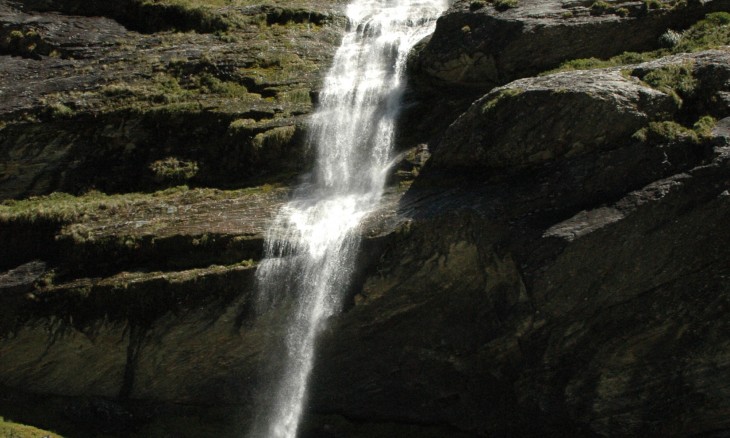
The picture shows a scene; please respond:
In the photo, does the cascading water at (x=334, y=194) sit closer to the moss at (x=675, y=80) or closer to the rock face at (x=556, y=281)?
the rock face at (x=556, y=281)

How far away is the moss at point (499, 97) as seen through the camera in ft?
68.9

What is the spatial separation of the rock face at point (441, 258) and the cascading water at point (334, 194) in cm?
66

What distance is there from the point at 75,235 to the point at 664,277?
1977 cm

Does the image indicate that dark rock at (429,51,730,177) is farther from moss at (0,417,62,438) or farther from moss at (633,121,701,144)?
moss at (0,417,62,438)

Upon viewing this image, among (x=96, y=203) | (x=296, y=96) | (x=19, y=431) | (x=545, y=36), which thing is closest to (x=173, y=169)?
(x=96, y=203)

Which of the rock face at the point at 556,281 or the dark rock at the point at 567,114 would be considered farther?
the dark rock at the point at 567,114

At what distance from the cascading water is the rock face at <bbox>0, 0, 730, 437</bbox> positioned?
661 millimetres

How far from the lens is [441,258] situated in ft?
67.3

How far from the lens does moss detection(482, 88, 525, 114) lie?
21000 millimetres

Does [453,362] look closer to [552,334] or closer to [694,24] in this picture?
[552,334]

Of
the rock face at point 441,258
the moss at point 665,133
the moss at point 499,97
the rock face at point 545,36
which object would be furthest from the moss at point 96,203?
the moss at point 665,133

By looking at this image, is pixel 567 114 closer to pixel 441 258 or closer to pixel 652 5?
pixel 441 258

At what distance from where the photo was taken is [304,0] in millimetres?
36438

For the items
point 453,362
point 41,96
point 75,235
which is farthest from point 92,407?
point 41,96
